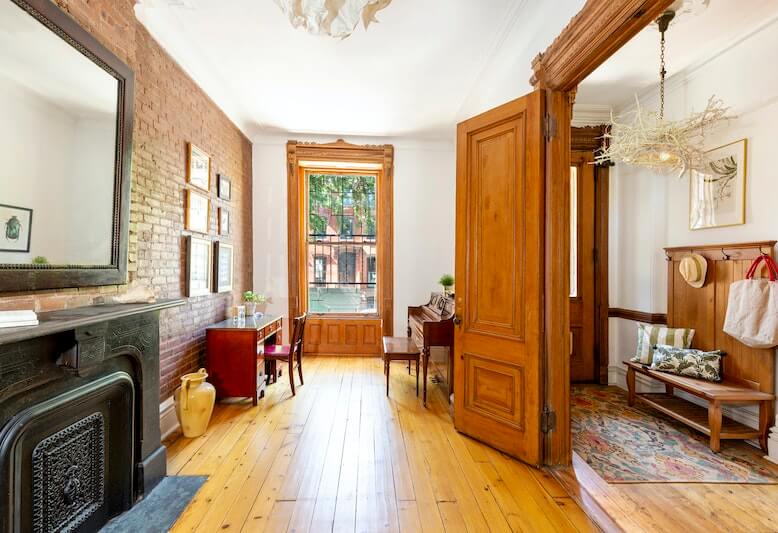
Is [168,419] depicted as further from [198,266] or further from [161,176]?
[161,176]

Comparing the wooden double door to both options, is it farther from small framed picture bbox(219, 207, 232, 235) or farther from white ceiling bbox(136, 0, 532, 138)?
small framed picture bbox(219, 207, 232, 235)

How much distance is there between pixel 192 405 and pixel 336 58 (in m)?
3.40

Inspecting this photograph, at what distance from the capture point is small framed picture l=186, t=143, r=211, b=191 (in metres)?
3.39

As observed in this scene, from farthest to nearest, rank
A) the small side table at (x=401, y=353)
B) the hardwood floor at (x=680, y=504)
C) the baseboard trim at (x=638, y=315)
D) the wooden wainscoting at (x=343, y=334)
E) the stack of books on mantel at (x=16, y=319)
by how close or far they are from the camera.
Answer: the wooden wainscoting at (x=343, y=334) → the baseboard trim at (x=638, y=315) → the small side table at (x=401, y=353) → the hardwood floor at (x=680, y=504) → the stack of books on mantel at (x=16, y=319)

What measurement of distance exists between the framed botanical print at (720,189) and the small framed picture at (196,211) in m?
4.72

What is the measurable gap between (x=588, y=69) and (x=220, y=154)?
152 inches

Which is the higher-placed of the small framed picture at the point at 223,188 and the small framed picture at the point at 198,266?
the small framed picture at the point at 223,188

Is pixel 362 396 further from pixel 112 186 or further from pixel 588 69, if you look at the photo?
pixel 588 69

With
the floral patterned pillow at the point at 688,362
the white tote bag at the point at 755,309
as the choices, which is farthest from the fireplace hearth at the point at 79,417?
the white tote bag at the point at 755,309

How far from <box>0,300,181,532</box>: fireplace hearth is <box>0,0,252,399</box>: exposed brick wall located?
13.4 inches

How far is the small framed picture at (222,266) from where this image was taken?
3.97 metres

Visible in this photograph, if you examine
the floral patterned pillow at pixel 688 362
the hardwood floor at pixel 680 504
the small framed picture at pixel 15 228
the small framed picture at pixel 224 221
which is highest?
the small framed picture at pixel 224 221

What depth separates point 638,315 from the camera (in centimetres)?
407

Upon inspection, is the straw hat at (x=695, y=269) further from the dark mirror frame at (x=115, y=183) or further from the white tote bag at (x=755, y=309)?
the dark mirror frame at (x=115, y=183)
